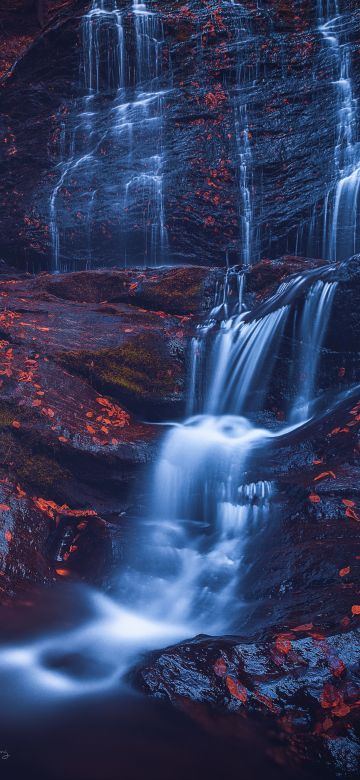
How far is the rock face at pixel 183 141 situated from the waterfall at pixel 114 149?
4 centimetres

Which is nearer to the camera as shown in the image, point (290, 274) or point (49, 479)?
point (49, 479)

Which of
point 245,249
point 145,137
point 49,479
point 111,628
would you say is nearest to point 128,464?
point 49,479

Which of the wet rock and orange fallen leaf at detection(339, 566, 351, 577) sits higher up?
orange fallen leaf at detection(339, 566, 351, 577)

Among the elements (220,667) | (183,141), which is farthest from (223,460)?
(183,141)

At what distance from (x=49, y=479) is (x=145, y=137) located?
11.6 metres

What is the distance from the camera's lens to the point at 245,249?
1262 centimetres

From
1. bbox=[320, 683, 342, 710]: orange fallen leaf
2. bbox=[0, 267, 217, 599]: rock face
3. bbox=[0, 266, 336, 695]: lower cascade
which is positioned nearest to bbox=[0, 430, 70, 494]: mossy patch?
bbox=[0, 267, 217, 599]: rock face

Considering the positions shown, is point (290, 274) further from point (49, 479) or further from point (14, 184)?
point (14, 184)

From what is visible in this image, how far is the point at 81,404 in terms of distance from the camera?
22.1 ft

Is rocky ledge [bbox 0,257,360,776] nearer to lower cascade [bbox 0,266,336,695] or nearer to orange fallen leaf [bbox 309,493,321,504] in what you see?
orange fallen leaf [bbox 309,493,321,504]

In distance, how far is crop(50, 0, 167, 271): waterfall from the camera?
13281mm

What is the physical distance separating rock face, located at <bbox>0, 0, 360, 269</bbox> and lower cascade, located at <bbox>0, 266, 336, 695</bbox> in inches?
160

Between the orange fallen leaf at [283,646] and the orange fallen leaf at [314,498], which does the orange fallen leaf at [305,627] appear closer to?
the orange fallen leaf at [283,646]

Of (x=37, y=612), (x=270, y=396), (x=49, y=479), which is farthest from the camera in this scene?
(x=270, y=396)
